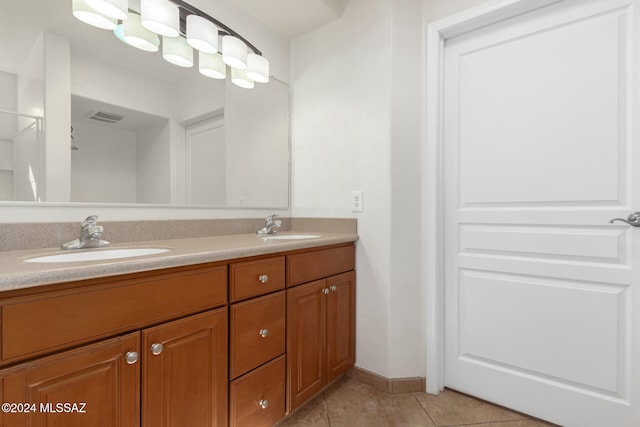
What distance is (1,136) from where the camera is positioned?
1.07m

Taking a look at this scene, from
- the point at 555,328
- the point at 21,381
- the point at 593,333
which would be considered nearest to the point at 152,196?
the point at 21,381

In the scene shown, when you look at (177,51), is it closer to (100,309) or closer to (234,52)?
(234,52)

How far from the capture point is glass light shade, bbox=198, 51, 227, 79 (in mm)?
1634

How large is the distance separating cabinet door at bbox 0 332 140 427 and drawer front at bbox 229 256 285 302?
35 centimetres

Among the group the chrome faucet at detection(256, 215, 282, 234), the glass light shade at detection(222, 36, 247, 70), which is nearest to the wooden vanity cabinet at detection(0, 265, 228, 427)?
the chrome faucet at detection(256, 215, 282, 234)

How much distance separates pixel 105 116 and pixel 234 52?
737mm

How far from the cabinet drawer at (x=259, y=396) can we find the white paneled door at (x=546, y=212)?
99 centimetres

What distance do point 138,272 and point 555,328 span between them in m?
1.76

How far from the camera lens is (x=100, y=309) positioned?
2.64 feet

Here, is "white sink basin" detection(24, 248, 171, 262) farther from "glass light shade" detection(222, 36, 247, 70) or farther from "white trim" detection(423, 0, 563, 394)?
"white trim" detection(423, 0, 563, 394)

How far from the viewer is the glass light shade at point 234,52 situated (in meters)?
1.64

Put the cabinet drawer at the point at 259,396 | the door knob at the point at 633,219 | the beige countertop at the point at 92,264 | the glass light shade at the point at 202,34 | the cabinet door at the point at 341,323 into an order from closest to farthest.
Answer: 1. the beige countertop at the point at 92,264
2. the cabinet drawer at the point at 259,396
3. the door knob at the point at 633,219
4. the glass light shade at the point at 202,34
5. the cabinet door at the point at 341,323

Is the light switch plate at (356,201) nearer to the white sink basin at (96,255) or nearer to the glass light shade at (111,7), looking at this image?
the white sink basin at (96,255)

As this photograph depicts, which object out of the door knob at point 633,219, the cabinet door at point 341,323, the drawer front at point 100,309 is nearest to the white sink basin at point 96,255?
the drawer front at point 100,309
